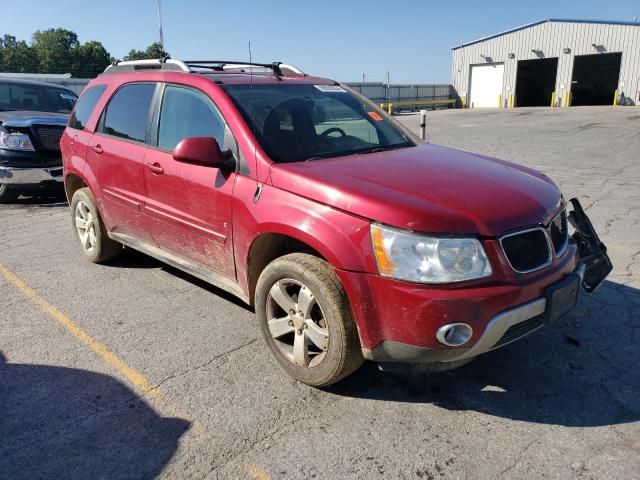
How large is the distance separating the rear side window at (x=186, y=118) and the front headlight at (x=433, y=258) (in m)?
1.55

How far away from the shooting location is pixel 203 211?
11.6 feet

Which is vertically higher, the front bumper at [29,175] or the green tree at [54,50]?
the green tree at [54,50]

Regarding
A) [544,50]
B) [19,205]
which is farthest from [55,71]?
[19,205]

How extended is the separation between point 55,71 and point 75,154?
83117 mm

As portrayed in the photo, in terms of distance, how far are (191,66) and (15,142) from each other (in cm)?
516

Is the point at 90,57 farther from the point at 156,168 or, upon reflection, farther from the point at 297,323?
the point at 297,323

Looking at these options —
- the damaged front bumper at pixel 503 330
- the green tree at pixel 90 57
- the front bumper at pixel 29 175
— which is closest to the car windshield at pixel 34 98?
the front bumper at pixel 29 175

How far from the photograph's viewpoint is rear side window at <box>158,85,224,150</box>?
11.6 ft

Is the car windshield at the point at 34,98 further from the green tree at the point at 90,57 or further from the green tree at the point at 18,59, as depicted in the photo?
the green tree at the point at 18,59

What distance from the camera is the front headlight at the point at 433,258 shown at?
2486 millimetres

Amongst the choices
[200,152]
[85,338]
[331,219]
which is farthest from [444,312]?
[85,338]

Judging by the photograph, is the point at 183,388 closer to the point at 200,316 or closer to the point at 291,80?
the point at 200,316

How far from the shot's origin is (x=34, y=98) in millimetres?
9312

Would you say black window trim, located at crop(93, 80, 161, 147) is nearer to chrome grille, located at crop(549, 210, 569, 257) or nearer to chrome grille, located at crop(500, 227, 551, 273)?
chrome grille, located at crop(500, 227, 551, 273)
